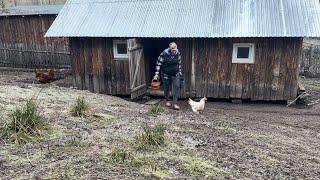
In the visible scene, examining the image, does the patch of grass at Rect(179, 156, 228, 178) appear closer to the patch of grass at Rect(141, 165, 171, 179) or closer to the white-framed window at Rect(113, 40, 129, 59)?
the patch of grass at Rect(141, 165, 171, 179)

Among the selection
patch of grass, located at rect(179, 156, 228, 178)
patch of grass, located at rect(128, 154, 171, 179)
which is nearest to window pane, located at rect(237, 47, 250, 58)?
patch of grass, located at rect(179, 156, 228, 178)

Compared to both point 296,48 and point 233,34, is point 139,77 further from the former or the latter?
point 296,48

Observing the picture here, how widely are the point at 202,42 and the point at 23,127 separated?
739 cm

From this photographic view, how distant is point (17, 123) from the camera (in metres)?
5.80

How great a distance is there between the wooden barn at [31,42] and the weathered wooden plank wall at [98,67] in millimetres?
5639

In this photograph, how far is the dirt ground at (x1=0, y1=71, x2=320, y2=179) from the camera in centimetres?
480

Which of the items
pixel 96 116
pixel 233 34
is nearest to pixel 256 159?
pixel 96 116

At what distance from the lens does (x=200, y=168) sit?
509 centimetres

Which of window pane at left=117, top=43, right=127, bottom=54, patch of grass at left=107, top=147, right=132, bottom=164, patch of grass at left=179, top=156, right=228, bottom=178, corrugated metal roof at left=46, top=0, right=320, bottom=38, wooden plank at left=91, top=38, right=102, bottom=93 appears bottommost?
patch of grass at left=179, top=156, right=228, bottom=178

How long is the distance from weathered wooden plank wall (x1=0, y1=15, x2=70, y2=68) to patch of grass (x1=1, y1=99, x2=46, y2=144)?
1289 centimetres

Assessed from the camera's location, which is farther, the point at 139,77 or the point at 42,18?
the point at 42,18

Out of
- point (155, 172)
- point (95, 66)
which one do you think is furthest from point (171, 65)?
point (155, 172)

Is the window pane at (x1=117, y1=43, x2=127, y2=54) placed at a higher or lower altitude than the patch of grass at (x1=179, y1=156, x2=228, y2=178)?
higher

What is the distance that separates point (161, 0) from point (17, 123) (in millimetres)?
8226
